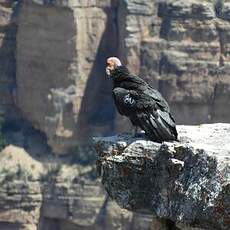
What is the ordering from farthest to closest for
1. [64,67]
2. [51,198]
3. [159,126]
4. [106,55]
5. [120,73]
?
[106,55] < [64,67] < [51,198] < [120,73] < [159,126]

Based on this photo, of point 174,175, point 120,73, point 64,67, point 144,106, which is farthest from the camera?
point 64,67

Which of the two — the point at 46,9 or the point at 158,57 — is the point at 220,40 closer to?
the point at 158,57

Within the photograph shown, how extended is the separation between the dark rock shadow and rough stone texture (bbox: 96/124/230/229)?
33.2m

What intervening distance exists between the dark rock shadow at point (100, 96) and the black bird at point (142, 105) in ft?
105

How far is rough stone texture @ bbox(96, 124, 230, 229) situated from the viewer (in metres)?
8.20

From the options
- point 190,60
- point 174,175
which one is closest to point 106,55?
point 190,60

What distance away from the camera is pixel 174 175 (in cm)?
861

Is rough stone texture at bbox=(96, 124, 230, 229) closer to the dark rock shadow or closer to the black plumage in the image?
the black plumage

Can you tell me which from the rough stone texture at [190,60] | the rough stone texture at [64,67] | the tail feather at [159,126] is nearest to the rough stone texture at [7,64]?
the rough stone texture at [64,67]

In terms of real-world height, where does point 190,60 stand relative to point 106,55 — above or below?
above

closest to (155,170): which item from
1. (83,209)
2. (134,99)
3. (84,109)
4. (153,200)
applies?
(153,200)

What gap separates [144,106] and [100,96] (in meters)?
34.1

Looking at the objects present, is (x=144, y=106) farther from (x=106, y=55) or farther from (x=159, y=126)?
(x=106, y=55)

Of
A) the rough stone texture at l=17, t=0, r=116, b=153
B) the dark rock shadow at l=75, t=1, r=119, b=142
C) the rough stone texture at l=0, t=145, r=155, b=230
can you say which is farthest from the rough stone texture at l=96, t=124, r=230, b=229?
the dark rock shadow at l=75, t=1, r=119, b=142
